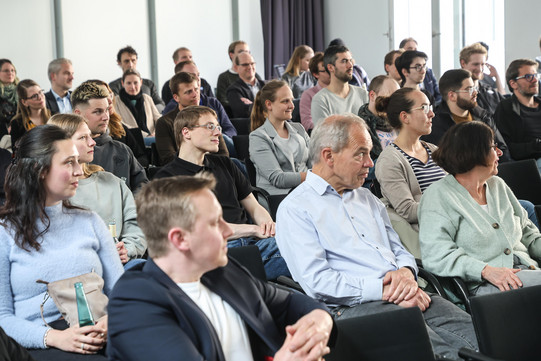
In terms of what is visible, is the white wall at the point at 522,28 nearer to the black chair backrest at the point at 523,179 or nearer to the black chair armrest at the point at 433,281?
the black chair backrest at the point at 523,179

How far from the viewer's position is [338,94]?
5.82 metres

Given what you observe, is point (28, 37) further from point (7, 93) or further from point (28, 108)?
point (28, 108)

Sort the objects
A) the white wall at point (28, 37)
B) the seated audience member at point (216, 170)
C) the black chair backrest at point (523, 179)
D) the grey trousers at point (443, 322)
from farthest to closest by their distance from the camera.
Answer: the white wall at point (28, 37)
the black chair backrest at point (523, 179)
the seated audience member at point (216, 170)
the grey trousers at point (443, 322)

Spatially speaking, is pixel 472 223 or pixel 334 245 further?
pixel 472 223

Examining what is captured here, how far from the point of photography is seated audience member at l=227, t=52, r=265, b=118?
23.2 feet

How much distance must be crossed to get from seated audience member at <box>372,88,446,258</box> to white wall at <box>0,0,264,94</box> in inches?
200

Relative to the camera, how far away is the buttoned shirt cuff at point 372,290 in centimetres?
256

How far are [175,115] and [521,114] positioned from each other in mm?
2691

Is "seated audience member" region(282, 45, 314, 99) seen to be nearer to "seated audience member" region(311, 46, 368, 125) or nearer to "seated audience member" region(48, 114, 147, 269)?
"seated audience member" region(311, 46, 368, 125)

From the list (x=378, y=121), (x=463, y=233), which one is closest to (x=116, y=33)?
(x=378, y=121)

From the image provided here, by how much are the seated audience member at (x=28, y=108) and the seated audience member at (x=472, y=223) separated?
373 cm

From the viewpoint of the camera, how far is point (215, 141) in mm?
3682

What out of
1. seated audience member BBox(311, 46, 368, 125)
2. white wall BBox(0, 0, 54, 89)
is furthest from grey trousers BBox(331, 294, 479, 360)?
white wall BBox(0, 0, 54, 89)

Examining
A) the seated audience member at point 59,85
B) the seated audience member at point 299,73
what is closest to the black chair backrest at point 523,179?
the seated audience member at point 299,73
